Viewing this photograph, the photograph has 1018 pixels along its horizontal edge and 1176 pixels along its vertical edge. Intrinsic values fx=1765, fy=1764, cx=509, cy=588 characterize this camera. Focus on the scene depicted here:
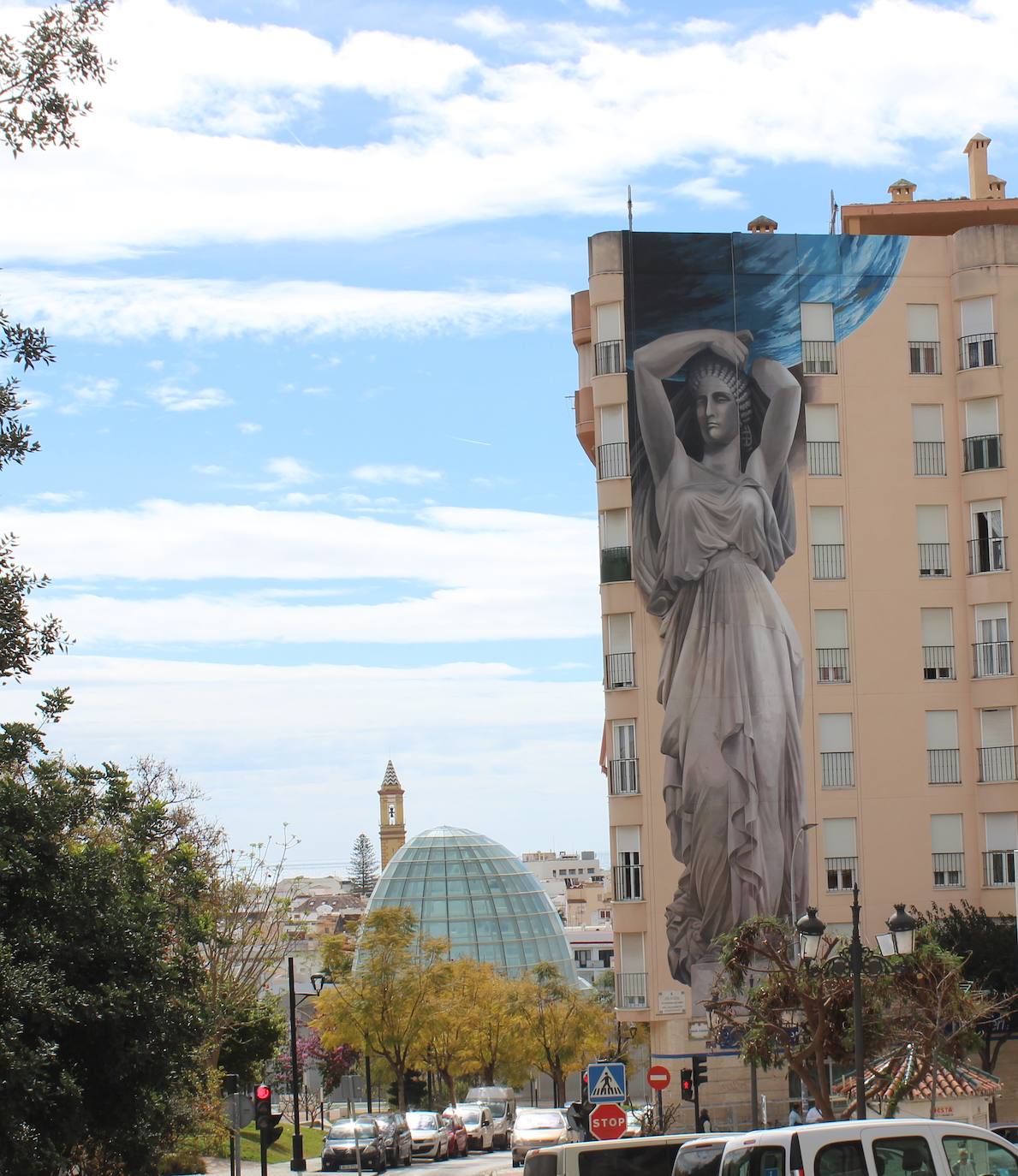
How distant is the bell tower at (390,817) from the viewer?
161250 mm

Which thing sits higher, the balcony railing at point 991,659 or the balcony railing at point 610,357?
the balcony railing at point 610,357

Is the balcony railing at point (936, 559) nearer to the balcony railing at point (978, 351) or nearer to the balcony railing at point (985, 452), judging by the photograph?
the balcony railing at point (985, 452)

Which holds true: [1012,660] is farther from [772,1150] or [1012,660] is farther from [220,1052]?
[772,1150]

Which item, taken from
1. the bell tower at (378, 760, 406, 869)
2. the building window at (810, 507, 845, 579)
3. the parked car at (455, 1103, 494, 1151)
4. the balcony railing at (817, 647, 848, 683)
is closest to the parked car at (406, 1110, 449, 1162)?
the parked car at (455, 1103, 494, 1151)

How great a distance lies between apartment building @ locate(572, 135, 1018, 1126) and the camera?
48531 mm

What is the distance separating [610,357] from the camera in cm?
5050

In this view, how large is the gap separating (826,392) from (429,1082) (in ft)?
149

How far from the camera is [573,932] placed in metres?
161

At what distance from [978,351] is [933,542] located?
5727 millimetres

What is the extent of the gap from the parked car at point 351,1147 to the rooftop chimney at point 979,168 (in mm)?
34012

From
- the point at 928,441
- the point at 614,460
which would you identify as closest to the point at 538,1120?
the point at 614,460

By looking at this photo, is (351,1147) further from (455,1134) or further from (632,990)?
(632,990)

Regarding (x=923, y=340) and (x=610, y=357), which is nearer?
(x=610, y=357)

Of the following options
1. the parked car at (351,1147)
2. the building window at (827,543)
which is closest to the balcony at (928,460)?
the building window at (827,543)
